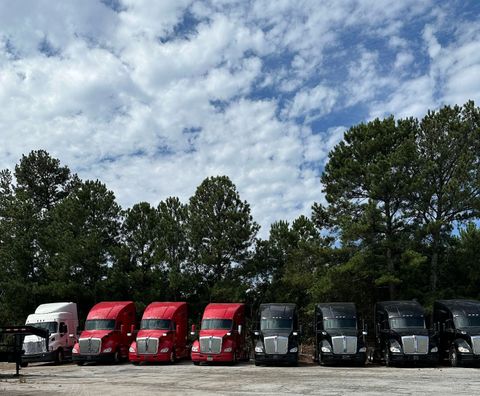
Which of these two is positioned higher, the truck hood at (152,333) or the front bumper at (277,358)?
the truck hood at (152,333)

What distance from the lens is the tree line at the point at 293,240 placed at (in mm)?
32656

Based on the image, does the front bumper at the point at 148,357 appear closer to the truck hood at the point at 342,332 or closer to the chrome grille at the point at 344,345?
the truck hood at the point at 342,332

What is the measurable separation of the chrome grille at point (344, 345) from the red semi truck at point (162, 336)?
7.97 m

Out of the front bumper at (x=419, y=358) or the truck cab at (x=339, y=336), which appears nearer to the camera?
the front bumper at (x=419, y=358)

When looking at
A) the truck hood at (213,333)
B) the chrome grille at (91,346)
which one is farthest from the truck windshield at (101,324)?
the truck hood at (213,333)

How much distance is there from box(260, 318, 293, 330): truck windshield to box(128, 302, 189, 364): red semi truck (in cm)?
473

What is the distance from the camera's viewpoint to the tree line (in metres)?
32.7

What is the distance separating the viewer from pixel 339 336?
23875 mm

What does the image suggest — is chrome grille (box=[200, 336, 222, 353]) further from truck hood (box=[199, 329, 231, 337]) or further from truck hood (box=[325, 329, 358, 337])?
truck hood (box=[325, 329, 358, 337])

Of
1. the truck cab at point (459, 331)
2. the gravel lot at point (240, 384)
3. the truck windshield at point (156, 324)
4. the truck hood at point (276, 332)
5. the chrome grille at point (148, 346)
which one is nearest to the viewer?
the gravel lot at point (240, 384)

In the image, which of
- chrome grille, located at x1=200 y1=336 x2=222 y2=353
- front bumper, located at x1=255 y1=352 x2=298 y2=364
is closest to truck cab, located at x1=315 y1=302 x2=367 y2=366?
front bumper, located at x1=255 y1=352 x2=298 y2=364

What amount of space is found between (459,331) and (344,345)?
4862mm

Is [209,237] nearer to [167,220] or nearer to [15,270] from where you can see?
[167,220]

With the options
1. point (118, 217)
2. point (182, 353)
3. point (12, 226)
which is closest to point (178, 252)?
point (118, 217)
